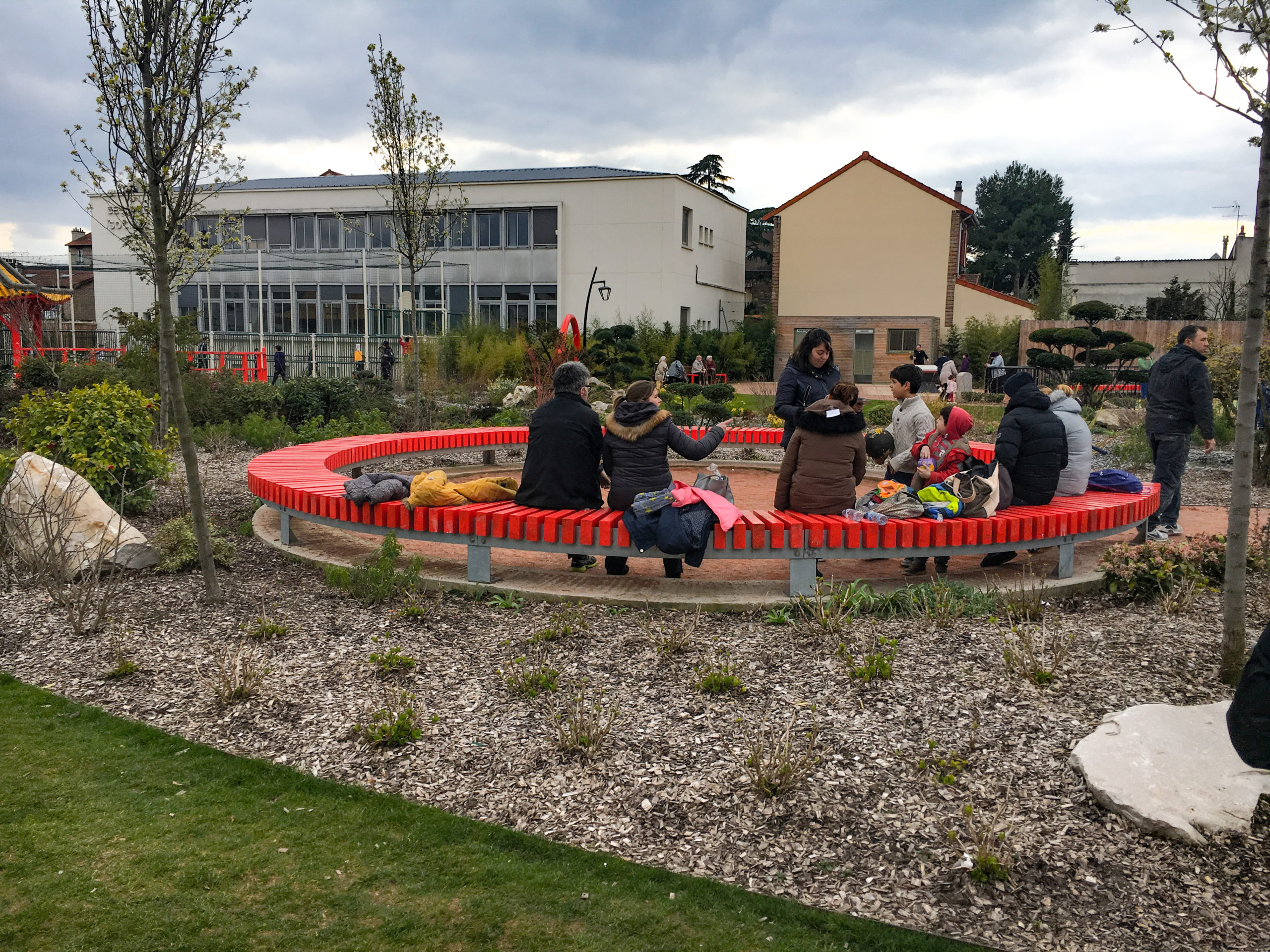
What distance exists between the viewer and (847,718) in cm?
439

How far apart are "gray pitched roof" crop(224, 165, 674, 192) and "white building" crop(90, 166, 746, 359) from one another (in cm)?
10

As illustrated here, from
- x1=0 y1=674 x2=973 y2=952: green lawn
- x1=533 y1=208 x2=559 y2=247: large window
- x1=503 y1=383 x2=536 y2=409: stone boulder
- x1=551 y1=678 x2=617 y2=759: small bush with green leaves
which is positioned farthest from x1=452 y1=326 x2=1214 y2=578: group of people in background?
x1=533 y1=208 x2=559 y2=247: large window

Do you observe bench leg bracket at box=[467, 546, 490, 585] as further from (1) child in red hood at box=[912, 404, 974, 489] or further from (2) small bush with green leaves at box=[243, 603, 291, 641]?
(1) child in red hood at box=[912, 404, 974, 489]

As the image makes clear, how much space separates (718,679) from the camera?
473cm

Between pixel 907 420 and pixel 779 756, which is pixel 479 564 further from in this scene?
pixel 907 420

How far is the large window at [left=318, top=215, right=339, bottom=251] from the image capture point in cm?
3872

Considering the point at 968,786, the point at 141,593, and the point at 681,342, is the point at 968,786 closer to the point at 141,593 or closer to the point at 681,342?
the point at 141,593

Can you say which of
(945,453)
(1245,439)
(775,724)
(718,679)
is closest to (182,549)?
(718,679)

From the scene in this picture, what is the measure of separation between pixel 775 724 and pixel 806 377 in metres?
4.17

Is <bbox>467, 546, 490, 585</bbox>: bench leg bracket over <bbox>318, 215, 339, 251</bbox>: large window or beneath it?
beneath

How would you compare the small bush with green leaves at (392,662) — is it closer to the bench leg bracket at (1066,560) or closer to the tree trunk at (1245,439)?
the tree trunk at (1245,439)

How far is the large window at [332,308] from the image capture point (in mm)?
39375

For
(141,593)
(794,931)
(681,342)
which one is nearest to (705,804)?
(794,931)

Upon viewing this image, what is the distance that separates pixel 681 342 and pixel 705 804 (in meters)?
32.1
